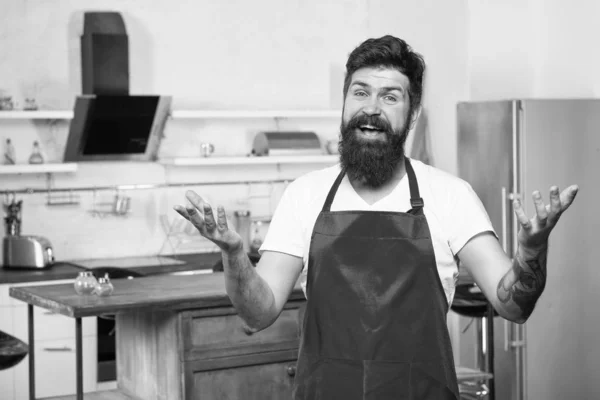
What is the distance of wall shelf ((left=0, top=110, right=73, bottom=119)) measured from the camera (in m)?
5.61

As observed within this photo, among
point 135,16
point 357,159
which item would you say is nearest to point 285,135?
point 135,16

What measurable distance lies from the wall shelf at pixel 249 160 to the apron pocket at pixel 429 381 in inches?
157

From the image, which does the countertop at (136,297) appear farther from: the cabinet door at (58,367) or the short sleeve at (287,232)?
the short sleeve at (287,232)

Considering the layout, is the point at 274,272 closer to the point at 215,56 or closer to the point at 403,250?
the point at 403,250

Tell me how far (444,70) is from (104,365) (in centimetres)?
321

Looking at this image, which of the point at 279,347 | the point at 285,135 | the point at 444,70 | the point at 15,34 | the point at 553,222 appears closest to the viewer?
the point at 553,222

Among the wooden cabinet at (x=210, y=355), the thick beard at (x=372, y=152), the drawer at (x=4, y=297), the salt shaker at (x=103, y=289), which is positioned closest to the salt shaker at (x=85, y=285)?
the salt shaker at (x=103, y=289)

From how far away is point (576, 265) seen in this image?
228 inches

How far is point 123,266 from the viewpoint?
5.78 meters

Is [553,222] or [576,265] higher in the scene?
[553,222]

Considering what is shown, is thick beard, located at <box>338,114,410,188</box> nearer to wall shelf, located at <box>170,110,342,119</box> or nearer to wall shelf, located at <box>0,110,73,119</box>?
wall shelf, located at <box>0,110,73,119</box>

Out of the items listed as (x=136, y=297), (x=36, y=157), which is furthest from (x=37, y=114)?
(x=136, y=297)

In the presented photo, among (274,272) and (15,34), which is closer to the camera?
(274,272)

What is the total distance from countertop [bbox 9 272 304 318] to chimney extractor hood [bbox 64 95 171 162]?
5.64 feet
